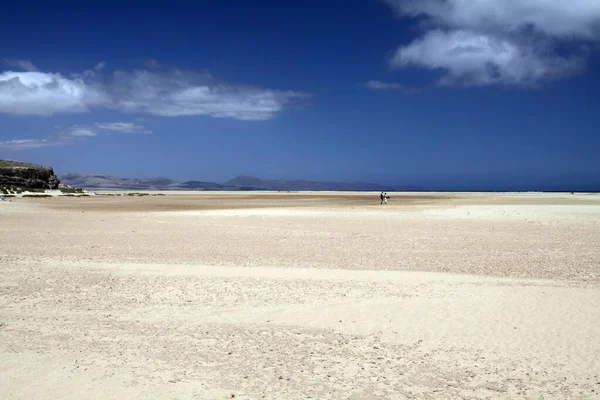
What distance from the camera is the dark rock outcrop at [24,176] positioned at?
69.4 m

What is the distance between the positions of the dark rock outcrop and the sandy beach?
56757 millimetres

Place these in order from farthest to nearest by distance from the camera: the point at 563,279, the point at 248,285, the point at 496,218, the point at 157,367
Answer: the point at 496,218 → the point at 563,279 → the point at 248,285 → the point at 157,367

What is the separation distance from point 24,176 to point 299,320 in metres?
72.6

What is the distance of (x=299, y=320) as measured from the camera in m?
9.16

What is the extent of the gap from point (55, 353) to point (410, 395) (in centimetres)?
485

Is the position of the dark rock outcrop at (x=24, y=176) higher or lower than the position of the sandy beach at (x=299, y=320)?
higher

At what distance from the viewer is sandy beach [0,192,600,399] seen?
6.41m

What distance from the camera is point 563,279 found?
13.0m

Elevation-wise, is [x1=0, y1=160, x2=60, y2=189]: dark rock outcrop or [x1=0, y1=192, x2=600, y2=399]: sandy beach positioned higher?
[x1=0, y1=160, x2=60, y2=189]: dark rock outcrop

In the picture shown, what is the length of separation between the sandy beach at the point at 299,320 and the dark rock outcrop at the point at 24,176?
56.8 meters

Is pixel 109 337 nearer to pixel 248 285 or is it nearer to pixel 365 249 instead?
pixel 248 285

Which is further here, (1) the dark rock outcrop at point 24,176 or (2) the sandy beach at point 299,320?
(1) the dark rock outcrop at point 24,176

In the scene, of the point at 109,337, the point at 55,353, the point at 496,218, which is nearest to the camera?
the point at 55,353

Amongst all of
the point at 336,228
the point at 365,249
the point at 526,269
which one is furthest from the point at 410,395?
the point at 336,228
